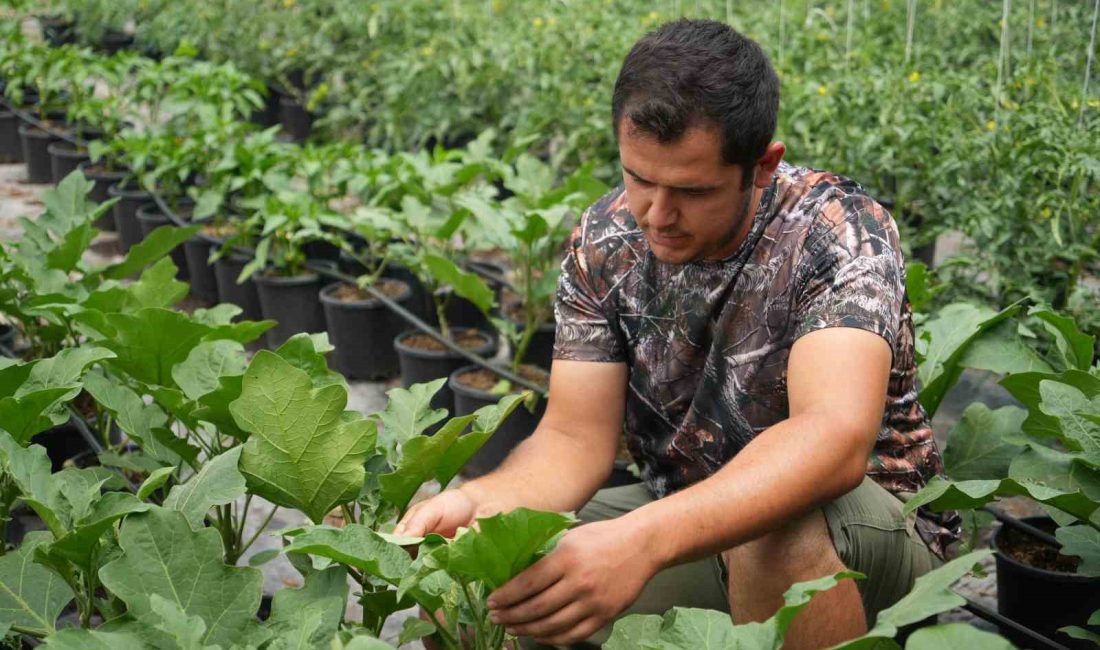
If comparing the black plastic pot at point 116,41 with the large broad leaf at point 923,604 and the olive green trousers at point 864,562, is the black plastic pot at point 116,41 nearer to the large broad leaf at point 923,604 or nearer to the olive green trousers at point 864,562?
the olive green trousers at point 864,562

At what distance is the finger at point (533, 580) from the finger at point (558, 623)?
0.05 metres

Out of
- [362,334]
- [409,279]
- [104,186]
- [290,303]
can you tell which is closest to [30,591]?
[362,334]

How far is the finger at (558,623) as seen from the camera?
176cm

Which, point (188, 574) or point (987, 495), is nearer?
point (188, 574)

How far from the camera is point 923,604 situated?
1426mm

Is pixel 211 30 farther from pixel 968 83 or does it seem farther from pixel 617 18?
pixel 968 83

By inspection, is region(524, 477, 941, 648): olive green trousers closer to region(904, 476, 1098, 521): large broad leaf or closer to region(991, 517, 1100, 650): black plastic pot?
region(904, 476, 1098, 521): large broad leaf

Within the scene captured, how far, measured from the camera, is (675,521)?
1.84 meters

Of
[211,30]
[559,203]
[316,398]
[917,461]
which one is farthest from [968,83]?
[211,30]


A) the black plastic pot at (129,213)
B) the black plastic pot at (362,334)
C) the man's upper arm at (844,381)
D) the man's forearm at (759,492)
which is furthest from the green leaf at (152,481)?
the black plastic pot at (129,213)

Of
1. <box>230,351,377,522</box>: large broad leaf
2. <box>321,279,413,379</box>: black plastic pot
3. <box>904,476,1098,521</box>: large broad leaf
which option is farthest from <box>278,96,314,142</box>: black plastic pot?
<box>904,476,1098,521</box>: large broad leaf

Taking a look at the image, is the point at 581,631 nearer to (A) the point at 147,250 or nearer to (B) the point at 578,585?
(B) the point at 578,585

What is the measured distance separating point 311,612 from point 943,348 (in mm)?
1626

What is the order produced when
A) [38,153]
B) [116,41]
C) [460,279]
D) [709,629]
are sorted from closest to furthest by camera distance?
[709,629] → [460,279] → [38,153] → [116,41]
